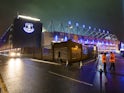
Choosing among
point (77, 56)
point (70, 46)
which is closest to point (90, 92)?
point (70, 46)

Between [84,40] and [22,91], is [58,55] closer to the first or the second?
[22,91]

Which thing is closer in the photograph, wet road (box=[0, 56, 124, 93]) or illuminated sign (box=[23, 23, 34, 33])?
wet road (box=[0, 56, 124, 93])

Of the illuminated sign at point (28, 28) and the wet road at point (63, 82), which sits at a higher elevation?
the illuminated sign at point (28, 28)

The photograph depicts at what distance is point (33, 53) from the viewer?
46188 millimetres

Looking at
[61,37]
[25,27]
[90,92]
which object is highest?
[25,27]

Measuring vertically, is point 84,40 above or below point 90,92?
above

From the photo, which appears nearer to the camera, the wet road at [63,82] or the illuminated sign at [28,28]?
the wet road at [63,82]

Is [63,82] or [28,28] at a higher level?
[28,28]

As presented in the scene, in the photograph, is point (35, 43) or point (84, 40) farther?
point (84, 40)

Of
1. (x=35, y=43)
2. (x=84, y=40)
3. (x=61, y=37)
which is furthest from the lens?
(x=84, y=40)

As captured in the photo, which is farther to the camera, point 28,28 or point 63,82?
point 28,28

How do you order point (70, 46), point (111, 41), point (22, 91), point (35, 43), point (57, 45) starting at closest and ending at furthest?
1. point (22, 91)
2. point (70, 46)
3. point (57, 45)
4. point (35, 43)
5. point (111, 41)

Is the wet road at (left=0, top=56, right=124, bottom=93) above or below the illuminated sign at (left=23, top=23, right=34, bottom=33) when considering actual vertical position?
below

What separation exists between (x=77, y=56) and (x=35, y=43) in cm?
5806
